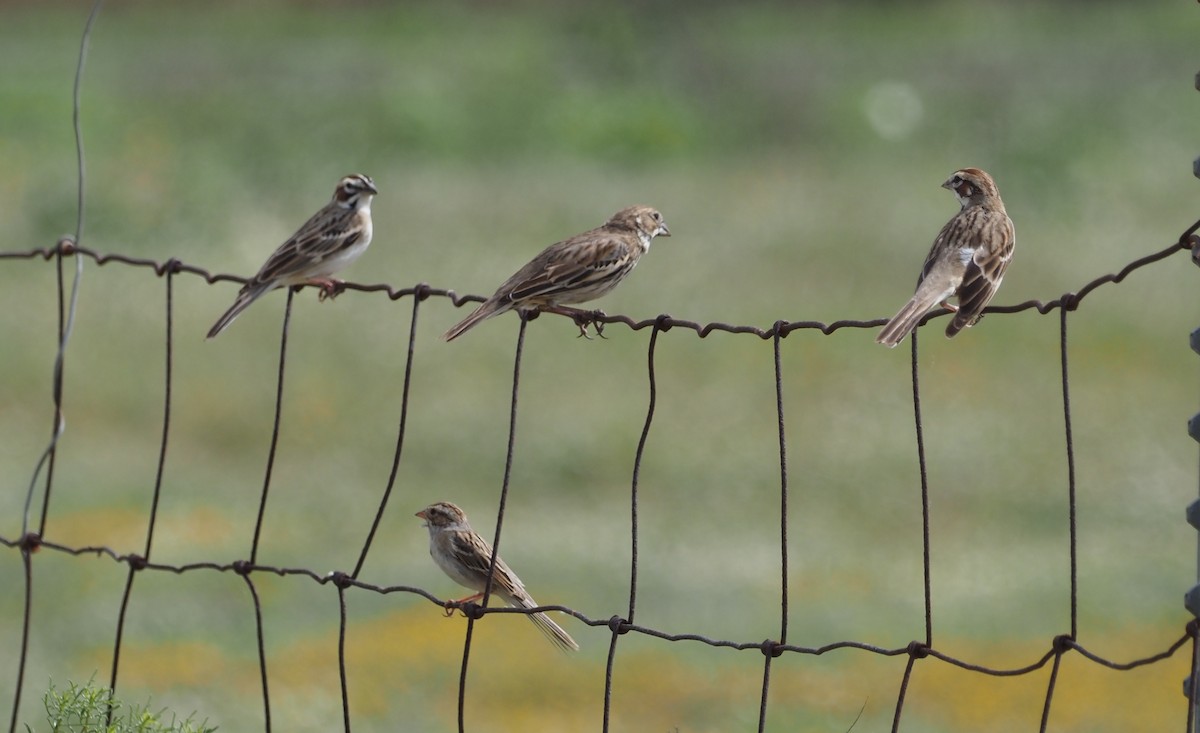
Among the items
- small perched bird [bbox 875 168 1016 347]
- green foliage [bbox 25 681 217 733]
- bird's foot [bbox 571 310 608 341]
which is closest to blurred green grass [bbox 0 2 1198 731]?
bird's foot [bbox 571 310 608 341]

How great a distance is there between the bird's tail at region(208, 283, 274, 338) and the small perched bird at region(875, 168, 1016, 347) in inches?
106

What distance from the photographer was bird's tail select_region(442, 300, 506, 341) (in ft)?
20.8

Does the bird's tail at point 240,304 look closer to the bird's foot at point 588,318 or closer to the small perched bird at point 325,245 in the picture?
the small perched bird at point 325,245

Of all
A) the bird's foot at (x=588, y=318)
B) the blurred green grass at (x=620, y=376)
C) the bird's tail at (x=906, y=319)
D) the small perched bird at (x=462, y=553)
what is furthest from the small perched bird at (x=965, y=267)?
the blurred green grass at (x=620, y=376)

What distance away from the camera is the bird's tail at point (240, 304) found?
23.1ft

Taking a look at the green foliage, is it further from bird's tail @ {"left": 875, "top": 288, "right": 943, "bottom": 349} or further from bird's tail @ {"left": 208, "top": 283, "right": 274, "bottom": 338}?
bird's tail @ {"left": 875, "top": 288, "right": 943, "bottom": 349}

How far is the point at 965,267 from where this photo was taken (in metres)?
5.88

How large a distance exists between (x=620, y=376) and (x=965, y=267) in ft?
50.2

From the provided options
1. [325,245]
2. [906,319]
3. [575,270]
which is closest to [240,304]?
[325,245]

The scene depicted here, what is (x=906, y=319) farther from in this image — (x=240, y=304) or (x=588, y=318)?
(x=240, y=304)

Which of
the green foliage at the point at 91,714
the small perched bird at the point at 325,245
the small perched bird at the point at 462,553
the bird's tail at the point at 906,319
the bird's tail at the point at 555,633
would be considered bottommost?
the green foliage at the point at 91,714

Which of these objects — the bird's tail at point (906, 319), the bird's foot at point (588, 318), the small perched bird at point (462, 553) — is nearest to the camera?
the bird's tail at point (906, 319)

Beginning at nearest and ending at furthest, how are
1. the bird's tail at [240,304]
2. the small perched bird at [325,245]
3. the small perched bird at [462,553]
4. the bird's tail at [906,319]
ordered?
the bird's tail at [906,319], the small perched bird at [462,553], the bird's tail at [240,304], the small perched bird at [325,245]

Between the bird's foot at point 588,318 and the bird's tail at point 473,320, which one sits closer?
the bird's foot at point 588,318
